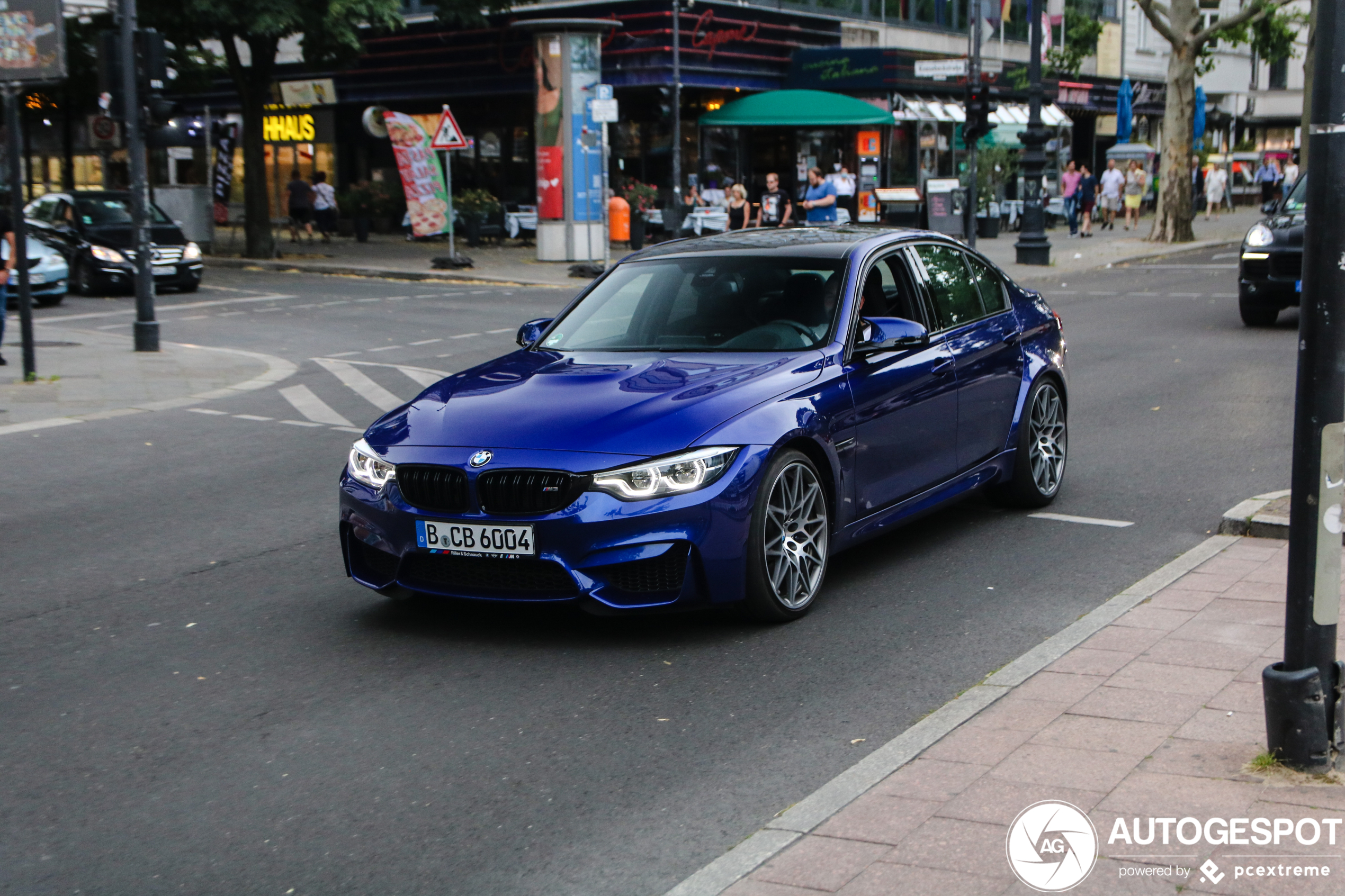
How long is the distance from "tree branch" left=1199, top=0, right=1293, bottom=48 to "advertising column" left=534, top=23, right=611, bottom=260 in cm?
1414

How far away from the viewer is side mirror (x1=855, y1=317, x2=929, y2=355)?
6535mm

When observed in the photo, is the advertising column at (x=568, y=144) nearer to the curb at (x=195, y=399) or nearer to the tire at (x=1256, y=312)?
the curb at (x=195, y=399)

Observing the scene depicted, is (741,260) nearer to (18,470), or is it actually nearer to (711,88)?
(18,470)

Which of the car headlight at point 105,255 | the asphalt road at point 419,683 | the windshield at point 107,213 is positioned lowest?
the asphalt road at point 419,683

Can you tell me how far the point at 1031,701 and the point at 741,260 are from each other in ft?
9.45

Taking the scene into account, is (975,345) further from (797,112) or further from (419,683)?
(797,112)

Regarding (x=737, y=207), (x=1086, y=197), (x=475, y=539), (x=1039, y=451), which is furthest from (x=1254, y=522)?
(x=1086, y=197)

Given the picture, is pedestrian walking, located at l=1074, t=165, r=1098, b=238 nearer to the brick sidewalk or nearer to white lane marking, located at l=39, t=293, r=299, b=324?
white lane marking, located at l=39, t=293, r=299, b=324

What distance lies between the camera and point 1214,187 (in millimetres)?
49625

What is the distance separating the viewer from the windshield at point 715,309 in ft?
22.0

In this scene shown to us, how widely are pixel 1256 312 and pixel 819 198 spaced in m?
10.0

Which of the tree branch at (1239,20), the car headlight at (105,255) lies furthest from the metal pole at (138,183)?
the tree branch at (1239,20)

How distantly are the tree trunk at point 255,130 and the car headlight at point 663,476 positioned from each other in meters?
26.3

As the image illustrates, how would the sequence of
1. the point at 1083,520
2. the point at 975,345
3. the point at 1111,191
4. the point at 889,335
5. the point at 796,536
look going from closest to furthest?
the point at 796,536, the point at 889,335, the point at 975,345, the point at 1083,520, the point at 1111,191
